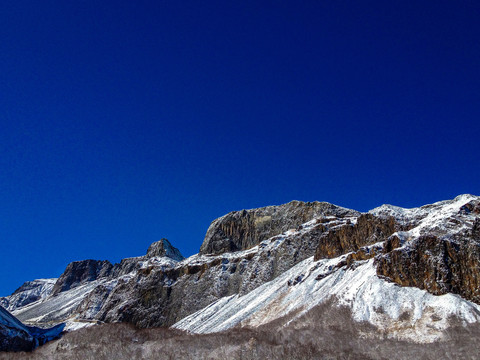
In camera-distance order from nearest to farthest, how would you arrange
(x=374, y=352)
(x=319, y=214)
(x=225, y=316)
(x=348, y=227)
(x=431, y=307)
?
(x=374, y=352) → (x=431, y=307) → (x=225, y=316) → (x=348, y=227) → (x=319, y=214)

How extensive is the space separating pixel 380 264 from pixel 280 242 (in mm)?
56719

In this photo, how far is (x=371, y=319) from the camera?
71.4 meters

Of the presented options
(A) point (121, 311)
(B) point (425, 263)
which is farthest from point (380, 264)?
(A) point (121, 311)

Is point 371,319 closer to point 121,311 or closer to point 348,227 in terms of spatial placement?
point 348,227

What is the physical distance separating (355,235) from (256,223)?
238ft

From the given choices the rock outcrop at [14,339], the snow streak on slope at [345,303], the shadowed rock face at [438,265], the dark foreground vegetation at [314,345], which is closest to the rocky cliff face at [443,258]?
the shadowed rock face at [438,265]

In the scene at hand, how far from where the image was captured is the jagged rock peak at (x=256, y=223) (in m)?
160

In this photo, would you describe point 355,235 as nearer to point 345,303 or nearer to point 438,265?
point 345,303

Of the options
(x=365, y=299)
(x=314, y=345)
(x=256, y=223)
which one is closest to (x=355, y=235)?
(x=365, y=299)

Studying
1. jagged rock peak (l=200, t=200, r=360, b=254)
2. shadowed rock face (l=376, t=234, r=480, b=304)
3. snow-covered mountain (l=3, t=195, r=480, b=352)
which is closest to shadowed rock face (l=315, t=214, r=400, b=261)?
snow-covered mountain (l=3, t=195, r=480, b=352)

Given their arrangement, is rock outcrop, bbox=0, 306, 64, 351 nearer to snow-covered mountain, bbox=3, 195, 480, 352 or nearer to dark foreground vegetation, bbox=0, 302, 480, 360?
dark foreground vegetation, bbox=0, 302, 480, 360

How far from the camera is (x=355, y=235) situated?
110750mm

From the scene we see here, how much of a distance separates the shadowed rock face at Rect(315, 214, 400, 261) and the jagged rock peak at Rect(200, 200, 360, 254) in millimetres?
39452

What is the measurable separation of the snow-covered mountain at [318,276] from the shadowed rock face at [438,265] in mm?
190
